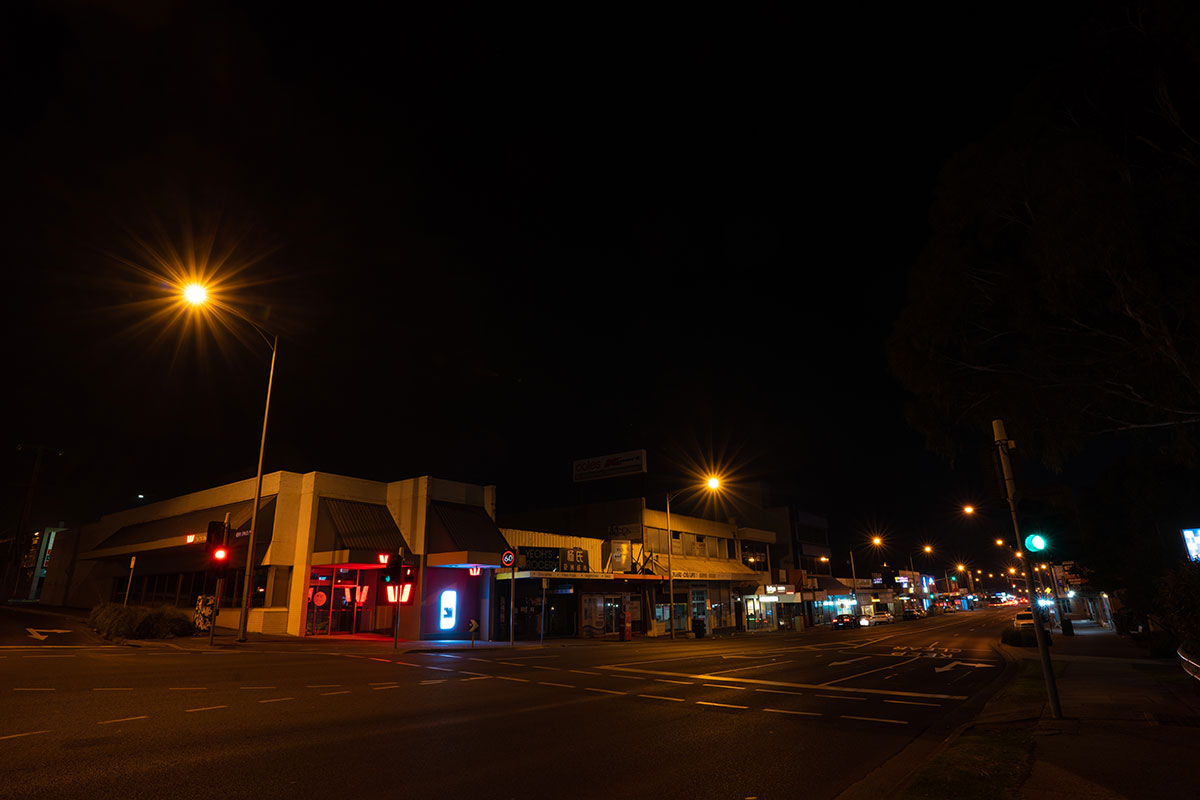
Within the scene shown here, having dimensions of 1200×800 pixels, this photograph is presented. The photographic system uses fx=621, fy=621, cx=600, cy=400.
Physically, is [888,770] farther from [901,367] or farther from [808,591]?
[808,591]

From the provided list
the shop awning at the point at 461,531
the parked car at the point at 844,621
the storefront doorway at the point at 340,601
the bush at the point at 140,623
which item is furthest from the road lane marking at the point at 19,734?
the parked car at the point at 844,621

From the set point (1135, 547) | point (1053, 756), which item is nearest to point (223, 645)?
point (1053, 756)

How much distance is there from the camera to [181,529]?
37.2 meters

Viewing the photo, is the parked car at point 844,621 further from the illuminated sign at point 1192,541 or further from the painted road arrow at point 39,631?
the painted road arrow at point 39,631

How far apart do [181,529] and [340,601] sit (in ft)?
41.7

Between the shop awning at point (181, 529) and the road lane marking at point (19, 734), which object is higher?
the shop awning at point (181, 529)

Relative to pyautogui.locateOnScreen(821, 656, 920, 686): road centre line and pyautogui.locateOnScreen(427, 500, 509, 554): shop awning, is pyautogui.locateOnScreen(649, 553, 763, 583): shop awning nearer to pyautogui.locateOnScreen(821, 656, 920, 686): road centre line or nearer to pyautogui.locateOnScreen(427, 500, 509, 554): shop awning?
pyautogui.locateOnScreen(427, 500, 509, 554): shop awning

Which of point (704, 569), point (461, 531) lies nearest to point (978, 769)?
point (461, 531)

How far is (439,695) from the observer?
1285cm

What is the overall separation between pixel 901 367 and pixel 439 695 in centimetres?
1322

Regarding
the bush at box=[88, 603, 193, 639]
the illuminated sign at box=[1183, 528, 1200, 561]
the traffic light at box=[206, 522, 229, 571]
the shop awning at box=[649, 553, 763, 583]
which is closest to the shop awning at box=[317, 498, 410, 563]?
the bush at box=[88, 603, 193, 639]

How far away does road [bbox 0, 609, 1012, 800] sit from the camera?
6.65 metres

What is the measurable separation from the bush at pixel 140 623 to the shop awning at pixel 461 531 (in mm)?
10852

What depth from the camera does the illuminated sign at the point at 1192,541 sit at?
25.0 m
